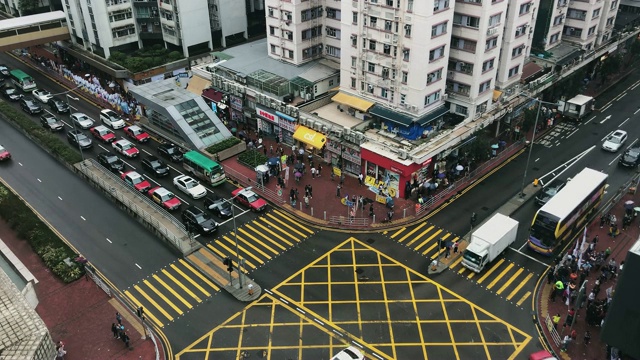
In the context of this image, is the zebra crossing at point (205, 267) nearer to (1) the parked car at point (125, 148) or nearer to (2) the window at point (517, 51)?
(1) the parked car at point (125, 148)

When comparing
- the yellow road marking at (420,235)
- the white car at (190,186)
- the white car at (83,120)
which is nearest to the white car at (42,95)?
the white car at (83,120)

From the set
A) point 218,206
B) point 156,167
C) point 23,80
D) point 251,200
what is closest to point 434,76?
point 251,200

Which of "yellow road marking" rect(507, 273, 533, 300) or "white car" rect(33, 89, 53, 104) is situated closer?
"yellow road marking" rect(507, 273, 533, 300)

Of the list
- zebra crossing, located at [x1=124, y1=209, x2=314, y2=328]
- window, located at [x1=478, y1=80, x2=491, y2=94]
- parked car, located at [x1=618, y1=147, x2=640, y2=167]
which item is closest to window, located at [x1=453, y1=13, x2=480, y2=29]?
window, located at [x1=478, y1=80, x2=491, y2=94]

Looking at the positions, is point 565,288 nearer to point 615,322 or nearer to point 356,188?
point 615,322

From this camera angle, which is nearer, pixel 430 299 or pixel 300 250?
pixel 430 299

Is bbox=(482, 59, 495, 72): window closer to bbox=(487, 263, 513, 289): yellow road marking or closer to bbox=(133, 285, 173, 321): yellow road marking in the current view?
bbox=(487, 263, 513, 289): yellow road marking

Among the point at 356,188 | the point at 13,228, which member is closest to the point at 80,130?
the point at 13,228
